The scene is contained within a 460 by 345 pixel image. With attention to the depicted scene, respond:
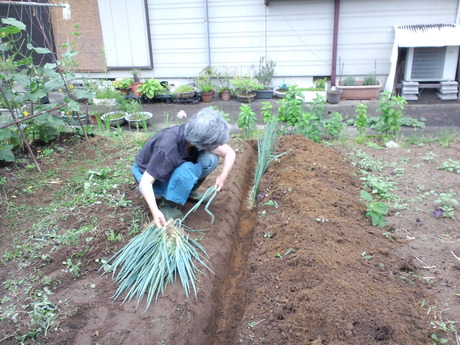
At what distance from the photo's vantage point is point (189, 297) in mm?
2342

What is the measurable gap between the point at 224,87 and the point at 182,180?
525 cm

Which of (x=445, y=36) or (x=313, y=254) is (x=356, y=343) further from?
(x=445, y=36)

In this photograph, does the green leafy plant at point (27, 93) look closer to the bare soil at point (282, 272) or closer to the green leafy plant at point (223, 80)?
the bare soil at point (282, 272)

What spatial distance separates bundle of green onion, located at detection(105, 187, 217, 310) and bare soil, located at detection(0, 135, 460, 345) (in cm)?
7

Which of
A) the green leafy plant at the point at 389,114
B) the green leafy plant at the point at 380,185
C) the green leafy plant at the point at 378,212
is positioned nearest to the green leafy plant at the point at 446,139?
the green leafy plant at the point at 389,114

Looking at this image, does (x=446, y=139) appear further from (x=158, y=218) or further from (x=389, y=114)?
(x=158, y=218)

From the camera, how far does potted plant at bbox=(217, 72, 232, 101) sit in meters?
7.68

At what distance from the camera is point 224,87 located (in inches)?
303

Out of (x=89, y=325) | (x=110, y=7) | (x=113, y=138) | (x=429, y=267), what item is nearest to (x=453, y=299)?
(x=429, y=267)

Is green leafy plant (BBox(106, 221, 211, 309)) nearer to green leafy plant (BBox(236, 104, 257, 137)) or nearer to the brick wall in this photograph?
green leafy plant (BBox(236, 104, 257, 137))

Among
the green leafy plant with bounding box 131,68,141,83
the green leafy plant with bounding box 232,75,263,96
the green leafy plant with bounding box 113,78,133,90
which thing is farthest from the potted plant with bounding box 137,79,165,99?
the green leafy plant with bounding box 232,75,263,96

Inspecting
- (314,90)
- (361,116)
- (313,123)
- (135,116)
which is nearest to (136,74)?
(135,116)

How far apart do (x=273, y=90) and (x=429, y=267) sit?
18.5 feet

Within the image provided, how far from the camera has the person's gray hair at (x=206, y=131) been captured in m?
2.48
